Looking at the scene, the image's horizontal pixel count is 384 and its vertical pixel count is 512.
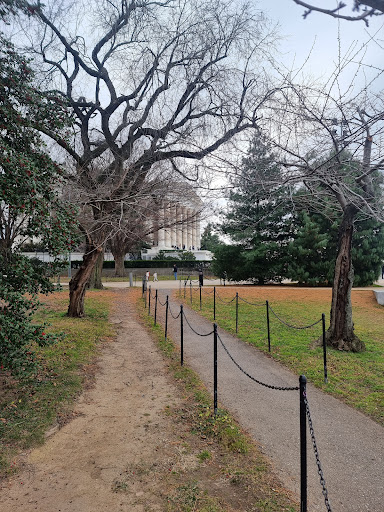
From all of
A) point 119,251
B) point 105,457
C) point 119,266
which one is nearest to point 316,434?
point 105,457

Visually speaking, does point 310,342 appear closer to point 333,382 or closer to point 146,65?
point 333,382

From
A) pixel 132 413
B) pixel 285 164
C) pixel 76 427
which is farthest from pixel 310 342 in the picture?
pixel 76 427

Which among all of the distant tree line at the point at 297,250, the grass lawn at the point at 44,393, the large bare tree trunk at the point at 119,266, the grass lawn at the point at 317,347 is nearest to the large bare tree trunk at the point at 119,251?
the large bare tree trunk at the point at 119,266

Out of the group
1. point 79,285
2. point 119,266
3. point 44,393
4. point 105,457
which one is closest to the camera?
point 105,457

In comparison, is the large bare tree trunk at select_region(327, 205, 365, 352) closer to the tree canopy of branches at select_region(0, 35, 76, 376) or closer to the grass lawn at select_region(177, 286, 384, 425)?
the grass lawn at select_region(177, 286, 384, 425)

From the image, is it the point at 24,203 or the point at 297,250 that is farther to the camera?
the point at 297,250

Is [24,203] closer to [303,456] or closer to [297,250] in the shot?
[303,456]

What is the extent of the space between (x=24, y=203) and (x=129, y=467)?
10.6 feet

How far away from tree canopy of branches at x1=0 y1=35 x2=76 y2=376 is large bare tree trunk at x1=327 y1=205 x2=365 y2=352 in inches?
235

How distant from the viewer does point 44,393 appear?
520cm

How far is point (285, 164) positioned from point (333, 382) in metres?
3.74

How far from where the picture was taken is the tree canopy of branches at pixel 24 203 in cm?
443

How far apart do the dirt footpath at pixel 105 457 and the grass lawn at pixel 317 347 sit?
8.81ft

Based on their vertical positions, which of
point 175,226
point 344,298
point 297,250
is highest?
point 175,226
